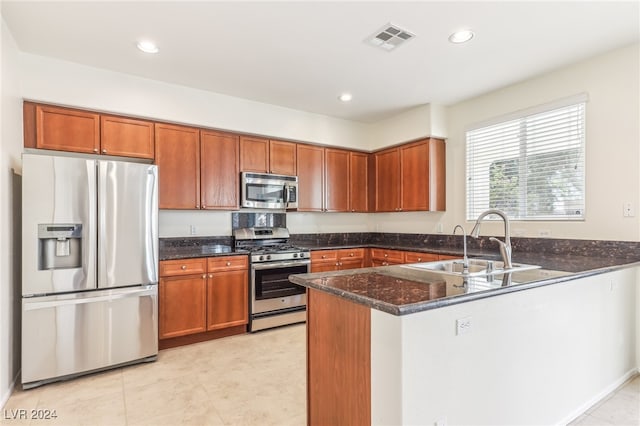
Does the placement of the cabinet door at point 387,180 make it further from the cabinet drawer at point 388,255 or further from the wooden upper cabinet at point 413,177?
the cabinet drawer at point 388,255

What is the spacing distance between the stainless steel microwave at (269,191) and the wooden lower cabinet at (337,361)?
2.40 metres

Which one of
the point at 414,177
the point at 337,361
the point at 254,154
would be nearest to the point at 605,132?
the point at 414,177

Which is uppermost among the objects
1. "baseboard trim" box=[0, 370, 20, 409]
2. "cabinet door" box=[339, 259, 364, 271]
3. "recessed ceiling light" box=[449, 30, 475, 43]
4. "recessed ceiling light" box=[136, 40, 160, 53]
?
"recessed ceiling light" box=[449, 30, 475, 43]

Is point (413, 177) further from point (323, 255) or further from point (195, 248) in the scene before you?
point (195, 248)

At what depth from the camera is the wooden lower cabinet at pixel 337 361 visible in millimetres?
1500

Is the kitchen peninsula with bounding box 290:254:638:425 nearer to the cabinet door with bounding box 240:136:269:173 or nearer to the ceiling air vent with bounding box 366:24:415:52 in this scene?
the ceiling air vent with bounding box 366:24:415:52

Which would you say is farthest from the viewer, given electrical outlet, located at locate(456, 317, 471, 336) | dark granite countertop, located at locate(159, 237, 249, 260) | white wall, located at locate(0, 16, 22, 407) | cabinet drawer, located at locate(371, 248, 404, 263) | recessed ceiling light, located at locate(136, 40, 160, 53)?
cabinet drawer, located at locate(371, 248, 404, 263)

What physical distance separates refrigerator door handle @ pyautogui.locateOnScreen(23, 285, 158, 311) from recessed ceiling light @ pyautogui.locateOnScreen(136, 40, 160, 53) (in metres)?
2.03

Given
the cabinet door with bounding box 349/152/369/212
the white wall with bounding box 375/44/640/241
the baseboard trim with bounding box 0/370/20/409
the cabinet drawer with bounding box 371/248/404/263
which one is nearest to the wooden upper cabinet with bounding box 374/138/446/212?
the cabinet door with bounding box 349/152/369/212

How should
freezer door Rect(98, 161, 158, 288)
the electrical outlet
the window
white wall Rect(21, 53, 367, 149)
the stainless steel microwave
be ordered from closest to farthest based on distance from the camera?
the electrical outlet
freezer door Rect(98, 161, 158, 288)
white wall Rect(21, 53, 367, 149)
the window
the stainless steel microwave

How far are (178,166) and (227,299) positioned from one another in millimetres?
1527

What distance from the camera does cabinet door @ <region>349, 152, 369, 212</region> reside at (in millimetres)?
4973

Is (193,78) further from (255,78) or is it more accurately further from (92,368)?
(92,368)

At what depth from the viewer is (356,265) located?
15.2 feet
